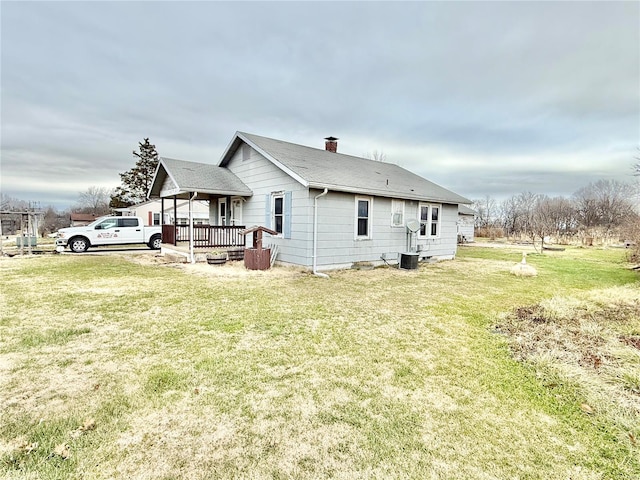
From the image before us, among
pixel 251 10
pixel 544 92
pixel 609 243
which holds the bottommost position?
pixel 609 243

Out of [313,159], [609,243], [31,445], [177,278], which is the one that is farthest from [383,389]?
[609,243]

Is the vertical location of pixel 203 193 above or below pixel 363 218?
above

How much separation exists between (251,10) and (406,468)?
13.5m

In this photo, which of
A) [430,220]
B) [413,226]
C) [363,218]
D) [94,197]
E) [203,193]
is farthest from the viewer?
[94,197]

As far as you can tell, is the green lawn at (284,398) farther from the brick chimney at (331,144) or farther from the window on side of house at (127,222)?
the window on side of house at (127,222)

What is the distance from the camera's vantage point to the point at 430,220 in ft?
44.4

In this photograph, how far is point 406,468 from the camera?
6.48 feet

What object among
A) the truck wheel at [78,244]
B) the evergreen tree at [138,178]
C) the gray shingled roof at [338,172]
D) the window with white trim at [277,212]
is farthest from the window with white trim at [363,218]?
the evergreen tree at [138,178]

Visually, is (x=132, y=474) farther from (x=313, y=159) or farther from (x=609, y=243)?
(x=609, y=243)

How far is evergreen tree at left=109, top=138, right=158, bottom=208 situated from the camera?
36.4 m

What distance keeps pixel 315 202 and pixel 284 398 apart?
279 inches

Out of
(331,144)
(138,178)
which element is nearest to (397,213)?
(331,144)

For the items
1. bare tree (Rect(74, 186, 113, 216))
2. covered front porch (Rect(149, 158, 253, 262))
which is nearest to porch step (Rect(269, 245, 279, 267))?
covered front porch (Rect(149, 158, 253, 262))

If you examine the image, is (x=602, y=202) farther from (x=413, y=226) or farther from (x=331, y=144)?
(x=331, y=144)
